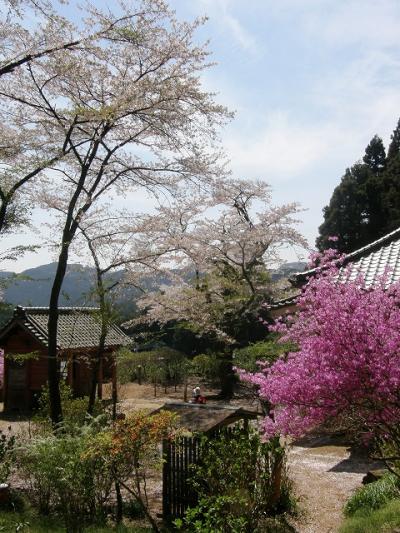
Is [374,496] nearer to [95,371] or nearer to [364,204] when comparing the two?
[95,371]

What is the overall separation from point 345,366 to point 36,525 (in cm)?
505

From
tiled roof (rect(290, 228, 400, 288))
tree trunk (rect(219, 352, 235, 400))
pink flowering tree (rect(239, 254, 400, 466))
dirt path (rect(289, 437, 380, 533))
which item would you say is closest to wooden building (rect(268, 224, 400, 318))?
tiled roof (rect(290, 228, 400, 288))

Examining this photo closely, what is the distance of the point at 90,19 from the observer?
8.09 metres

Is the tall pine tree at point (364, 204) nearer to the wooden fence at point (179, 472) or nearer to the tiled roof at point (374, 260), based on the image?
the tiled roof at point (374, 260)

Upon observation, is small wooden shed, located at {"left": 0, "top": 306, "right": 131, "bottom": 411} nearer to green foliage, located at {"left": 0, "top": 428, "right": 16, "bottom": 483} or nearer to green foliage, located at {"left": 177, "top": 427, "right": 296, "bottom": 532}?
green foliage, located at {"left": 0, "top": 428, "right": 16, "bottom": 483}

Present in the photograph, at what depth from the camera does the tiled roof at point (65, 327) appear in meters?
17.9

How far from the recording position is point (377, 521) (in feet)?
22.5

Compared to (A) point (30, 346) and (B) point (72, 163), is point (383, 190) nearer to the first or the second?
(A) point (30, 346)

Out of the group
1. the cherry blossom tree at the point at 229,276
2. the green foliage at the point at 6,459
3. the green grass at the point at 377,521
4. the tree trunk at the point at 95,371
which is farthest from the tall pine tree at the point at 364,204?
the green foliage at the point at 6,459

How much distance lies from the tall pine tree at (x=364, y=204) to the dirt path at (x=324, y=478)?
20.5 meters

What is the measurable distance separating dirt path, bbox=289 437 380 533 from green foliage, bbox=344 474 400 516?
0.28m

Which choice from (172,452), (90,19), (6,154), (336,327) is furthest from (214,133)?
(336,327)

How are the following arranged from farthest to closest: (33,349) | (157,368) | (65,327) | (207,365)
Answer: (157,368) < (207,365) < (65,327) < (33,349)

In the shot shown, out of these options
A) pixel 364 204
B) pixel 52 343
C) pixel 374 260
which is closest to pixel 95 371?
pixel 52 343
